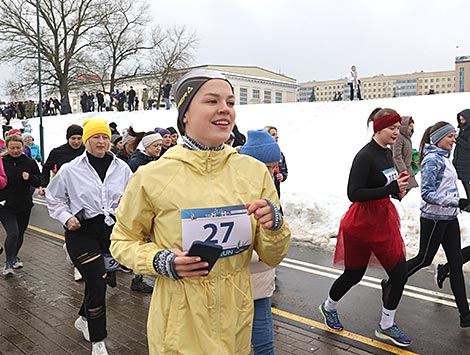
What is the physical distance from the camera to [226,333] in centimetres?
235

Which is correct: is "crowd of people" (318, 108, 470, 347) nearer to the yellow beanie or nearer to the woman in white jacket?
the woman in white jacket

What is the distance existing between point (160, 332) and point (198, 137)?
0.94 meters

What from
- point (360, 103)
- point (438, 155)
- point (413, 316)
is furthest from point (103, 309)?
point (360, 103)

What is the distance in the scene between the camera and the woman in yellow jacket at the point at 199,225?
227 cm

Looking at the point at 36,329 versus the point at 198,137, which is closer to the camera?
the point at 198,137

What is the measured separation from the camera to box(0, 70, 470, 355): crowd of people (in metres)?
2.29

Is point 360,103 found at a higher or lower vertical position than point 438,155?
higher

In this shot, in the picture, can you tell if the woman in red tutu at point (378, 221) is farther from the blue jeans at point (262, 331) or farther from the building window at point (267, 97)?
the building window at point (267, 97)

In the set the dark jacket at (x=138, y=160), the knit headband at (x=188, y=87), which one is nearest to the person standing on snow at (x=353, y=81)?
the dark jacket at (x=138, y=160)

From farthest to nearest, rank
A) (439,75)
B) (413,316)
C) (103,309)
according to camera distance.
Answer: (439,75) → (413,316) → (103,309)

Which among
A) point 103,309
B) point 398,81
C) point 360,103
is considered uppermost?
point 398,81

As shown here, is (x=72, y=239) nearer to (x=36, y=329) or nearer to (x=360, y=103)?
(x=36, y=329)

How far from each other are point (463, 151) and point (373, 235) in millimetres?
5634

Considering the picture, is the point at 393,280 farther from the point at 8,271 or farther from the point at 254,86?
the point at 254,86
